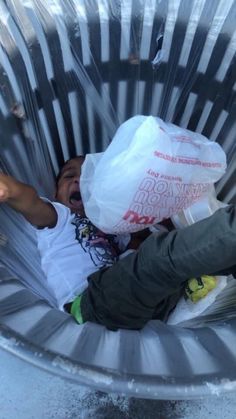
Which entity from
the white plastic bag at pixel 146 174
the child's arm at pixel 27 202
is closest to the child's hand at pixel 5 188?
the child's arm at pixel 27 202

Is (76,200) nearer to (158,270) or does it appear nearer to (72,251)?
(72,251)

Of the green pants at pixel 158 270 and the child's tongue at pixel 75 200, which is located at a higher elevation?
the green pants at pixel 158 270

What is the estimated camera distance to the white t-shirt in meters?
0.95

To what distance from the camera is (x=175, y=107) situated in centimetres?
111

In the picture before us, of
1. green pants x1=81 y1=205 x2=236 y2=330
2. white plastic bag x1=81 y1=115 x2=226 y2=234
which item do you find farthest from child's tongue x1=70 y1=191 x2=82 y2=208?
green pants x1=81 y1=205 x2=236 y2=330

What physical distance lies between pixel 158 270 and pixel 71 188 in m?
0.39

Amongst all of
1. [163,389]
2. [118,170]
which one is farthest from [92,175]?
[163,389]

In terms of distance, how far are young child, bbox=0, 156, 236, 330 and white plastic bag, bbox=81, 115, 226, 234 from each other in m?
0.08

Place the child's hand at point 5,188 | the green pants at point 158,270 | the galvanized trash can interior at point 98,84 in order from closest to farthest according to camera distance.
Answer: the green pants at point 158,270 → the child's hand at point 5,188 → the galvanized trash can interior at point 98,84

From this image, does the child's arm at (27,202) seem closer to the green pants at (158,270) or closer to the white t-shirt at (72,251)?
the white t-shirt at (72,251)

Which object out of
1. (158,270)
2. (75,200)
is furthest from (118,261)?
(75,200)

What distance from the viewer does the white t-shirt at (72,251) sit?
3.11 feet

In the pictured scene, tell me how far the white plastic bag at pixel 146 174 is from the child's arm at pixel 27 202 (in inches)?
3.3

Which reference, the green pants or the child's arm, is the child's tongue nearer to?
the child's arm
